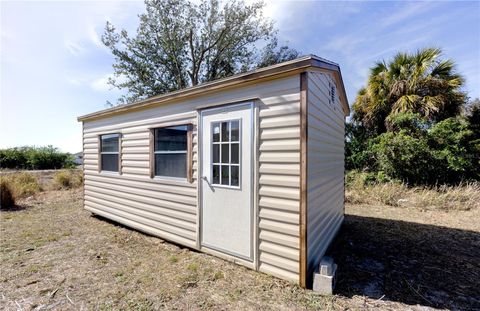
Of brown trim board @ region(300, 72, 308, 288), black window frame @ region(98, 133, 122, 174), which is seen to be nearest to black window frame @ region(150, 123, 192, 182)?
black window frame @ region(98, 133, 122, 174)

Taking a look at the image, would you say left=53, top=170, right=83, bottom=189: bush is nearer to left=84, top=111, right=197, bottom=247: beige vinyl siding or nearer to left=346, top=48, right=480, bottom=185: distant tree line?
left=84, top=111, right=197, bottom=247: beige vinyl siding

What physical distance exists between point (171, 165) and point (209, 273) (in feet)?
6.29

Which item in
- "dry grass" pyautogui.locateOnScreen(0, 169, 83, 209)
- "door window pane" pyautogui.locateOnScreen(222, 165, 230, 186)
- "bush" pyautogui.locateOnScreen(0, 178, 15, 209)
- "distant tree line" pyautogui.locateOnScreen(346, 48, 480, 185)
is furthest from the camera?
"distant tree line" pyautogui.locateOnScreen(346, 48, 480, 185)

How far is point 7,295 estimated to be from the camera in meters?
2.66

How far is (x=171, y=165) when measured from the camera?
4.19m

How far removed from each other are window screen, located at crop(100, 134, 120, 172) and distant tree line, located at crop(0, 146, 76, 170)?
41.9 ft

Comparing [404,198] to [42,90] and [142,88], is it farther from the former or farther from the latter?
[142,88]

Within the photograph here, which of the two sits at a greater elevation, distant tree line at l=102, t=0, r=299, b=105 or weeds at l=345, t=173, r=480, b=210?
distant tree line at l=102, t=0, r=299, b=105

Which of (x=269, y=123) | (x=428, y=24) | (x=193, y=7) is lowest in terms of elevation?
(x=269, y=123)

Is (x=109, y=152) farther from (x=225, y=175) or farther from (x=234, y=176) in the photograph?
(x=234, y=176)

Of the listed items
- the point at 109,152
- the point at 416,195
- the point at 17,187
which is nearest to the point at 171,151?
the point at 109,152

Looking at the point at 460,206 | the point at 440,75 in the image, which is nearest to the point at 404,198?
the point at 460,206

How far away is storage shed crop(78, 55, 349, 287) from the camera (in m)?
2.74

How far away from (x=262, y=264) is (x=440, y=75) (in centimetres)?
942
